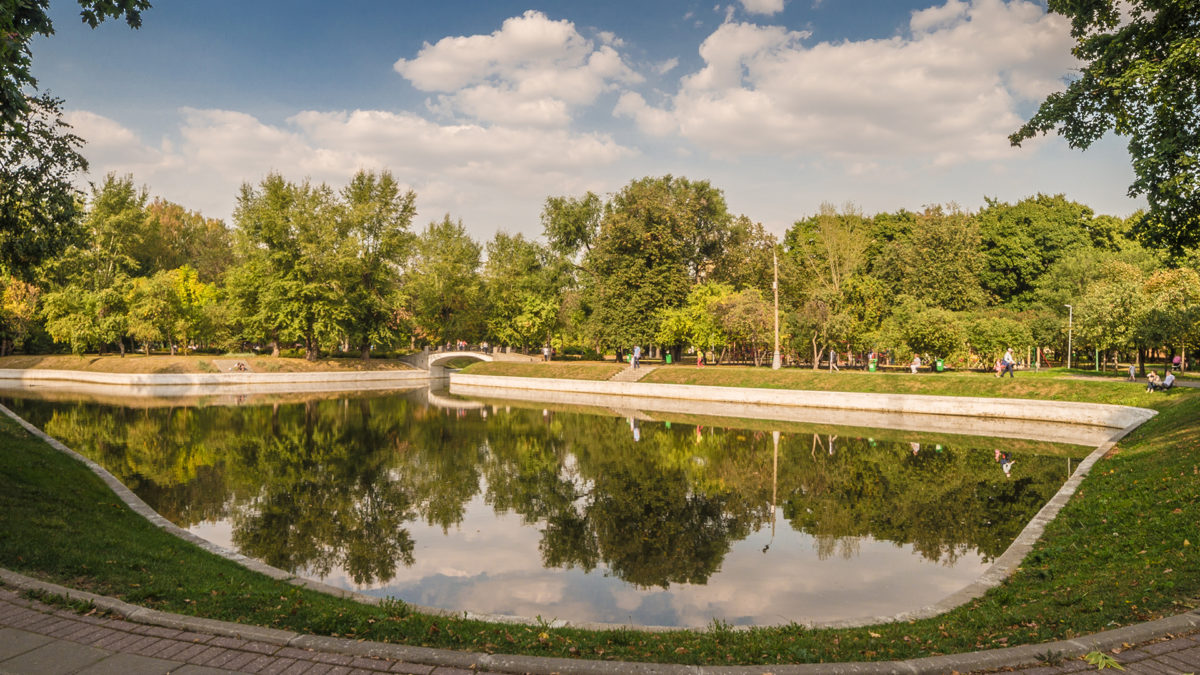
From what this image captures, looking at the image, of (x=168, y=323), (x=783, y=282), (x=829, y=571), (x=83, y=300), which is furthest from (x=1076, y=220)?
(x=83, y=300)

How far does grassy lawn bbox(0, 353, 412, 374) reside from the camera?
5831cm

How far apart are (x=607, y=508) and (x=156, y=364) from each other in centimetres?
5715

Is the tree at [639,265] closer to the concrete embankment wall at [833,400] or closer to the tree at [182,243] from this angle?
the concrete embankment wall at [833,400]

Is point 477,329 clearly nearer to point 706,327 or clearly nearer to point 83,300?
point 706,327

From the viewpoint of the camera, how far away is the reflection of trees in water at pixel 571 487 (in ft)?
46.8

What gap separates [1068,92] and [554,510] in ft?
62.4

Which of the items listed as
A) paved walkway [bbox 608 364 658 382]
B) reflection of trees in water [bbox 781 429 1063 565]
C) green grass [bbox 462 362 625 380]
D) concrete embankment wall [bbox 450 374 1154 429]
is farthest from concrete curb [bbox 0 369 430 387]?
reflection of trees in water [bbox 781 429 1063 565]

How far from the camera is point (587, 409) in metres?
42.7

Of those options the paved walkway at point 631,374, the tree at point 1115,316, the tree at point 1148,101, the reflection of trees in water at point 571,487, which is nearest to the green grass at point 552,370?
the paved walkway at point 631,374

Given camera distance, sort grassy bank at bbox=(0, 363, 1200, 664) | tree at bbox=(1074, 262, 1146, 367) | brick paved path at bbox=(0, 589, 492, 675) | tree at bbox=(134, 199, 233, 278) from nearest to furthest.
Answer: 1. brick paved path at bbox=(0, 589, 492, 675)
2. grassy bank at bbox=(0, 363, 1200, 664)
3. tree at bbox=(1074, 262, 1146, 367)
4. tree at bbox=(134, 199, 233, 278)

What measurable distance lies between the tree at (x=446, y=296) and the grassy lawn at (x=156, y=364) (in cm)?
1155

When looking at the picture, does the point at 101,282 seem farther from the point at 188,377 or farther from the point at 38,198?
the point at 38,198

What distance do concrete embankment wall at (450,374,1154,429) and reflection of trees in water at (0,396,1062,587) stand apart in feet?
33.6

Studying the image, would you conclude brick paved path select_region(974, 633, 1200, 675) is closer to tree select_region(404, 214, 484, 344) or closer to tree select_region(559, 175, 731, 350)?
tree select_region(559, 175, 731, 350)
